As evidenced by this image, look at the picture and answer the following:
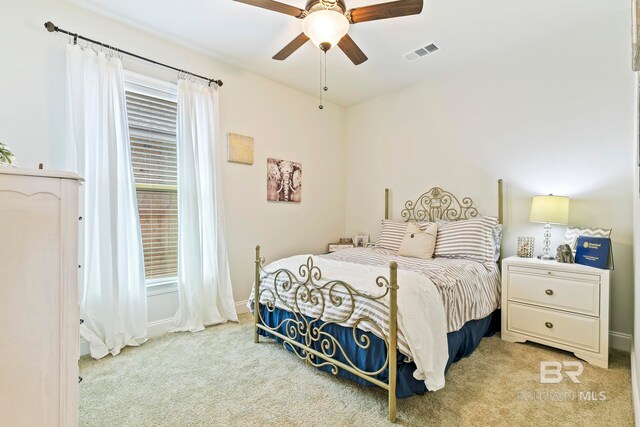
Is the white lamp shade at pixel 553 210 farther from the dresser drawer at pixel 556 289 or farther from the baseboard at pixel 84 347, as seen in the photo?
the baseboard at pixel 84 347

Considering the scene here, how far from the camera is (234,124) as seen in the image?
338cm

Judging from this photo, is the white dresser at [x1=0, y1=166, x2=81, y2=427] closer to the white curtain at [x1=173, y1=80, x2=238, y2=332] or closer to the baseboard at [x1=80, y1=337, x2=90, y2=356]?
the baseboard at [x1=80, y1=337, x2=90, y2=356]

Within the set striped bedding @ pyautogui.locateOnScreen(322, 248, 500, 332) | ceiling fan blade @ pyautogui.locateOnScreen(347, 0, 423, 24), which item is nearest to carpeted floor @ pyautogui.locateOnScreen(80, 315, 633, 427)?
striped bedding @ pyautogui.locateOnScreen(322, 248, 500, 332)

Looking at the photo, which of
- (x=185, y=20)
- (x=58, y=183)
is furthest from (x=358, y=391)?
(x=185, y=20)

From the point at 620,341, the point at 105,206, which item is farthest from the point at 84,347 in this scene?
the point at 620,341

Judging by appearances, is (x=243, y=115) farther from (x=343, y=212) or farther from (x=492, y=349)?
(x=492, y=349)

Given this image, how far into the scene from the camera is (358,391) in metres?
1.87

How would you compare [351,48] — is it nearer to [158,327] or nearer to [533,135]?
[533,135]

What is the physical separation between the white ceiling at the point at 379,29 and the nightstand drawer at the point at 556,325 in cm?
244

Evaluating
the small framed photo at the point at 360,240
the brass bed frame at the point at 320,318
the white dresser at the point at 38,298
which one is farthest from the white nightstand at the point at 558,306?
the white dresser at the point at 38,298

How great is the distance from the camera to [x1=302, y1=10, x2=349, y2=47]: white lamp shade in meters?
1.84

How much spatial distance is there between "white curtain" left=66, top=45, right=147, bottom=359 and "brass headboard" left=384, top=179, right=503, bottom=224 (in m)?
3.03

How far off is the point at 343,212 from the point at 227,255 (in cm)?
200

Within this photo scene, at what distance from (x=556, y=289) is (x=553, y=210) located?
66cm
